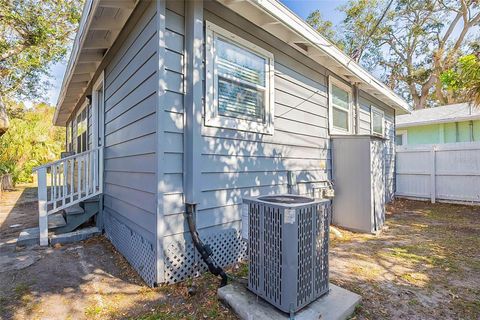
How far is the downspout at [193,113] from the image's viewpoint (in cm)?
284

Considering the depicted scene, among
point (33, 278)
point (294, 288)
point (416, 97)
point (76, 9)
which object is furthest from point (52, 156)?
point (416, 97)

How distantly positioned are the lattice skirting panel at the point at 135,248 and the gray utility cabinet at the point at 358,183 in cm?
375

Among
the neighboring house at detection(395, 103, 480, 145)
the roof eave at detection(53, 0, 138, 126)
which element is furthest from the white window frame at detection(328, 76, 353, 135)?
the neighboring house at detection(395, 103, 480, 145)

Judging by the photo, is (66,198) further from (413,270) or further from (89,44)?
(413,270)

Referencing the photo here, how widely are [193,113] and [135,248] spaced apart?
74.5 inches

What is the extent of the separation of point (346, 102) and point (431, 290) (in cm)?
452

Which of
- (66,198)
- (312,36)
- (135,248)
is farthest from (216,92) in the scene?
(66,198)

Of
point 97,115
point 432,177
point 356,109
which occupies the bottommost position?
point 432,177

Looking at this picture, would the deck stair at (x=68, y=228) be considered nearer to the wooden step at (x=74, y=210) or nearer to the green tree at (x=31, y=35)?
the wooden step at (x=74, y=210)

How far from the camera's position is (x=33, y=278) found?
9.94ft

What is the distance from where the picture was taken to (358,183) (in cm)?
481

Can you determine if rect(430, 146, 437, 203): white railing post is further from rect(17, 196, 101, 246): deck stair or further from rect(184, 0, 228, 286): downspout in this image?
rect(17, 196, 101, 246): deck stair

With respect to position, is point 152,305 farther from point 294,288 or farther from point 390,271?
point 390,271

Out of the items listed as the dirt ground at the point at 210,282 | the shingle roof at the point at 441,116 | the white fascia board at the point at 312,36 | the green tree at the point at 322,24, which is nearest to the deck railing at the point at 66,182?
the dirt ground at the point at 210,282
